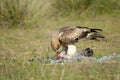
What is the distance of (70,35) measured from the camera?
9055 mm

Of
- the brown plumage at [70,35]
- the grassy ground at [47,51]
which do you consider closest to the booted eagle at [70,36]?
the brown plumage at [70,35]

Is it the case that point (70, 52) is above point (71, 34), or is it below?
below

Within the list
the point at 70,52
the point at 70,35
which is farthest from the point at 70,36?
the point at 70,52

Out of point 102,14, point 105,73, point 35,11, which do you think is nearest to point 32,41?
point 35,11

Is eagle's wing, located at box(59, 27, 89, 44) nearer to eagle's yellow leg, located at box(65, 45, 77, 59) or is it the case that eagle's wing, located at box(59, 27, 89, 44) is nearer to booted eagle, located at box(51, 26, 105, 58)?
booted eagle, located at box(51, 26, 105, 58)

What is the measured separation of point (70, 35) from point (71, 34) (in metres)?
0.03

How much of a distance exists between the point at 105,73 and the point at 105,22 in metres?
7.04

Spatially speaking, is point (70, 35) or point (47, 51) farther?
point (47, 51)

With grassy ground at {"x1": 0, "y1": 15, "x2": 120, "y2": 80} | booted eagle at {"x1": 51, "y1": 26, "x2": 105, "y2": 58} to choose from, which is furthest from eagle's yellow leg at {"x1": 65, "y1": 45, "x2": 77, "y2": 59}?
grassy ground at {"x1": 0, "y1": 15, "x2": 120, "y2": 80}

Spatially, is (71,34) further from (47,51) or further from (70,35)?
(47,51)

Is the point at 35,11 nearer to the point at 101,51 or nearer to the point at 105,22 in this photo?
the point at 105,22

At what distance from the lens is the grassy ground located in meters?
7.05

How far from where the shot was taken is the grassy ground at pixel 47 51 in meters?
7.05

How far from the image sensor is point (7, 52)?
9406mm
